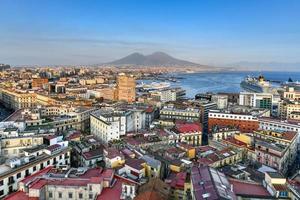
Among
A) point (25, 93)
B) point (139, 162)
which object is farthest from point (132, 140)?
point (25, 93)

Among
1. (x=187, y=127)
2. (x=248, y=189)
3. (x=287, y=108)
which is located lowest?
(x=248, y=189)

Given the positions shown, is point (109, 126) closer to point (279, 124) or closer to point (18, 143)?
point (18, 143)

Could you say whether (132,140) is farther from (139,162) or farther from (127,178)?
(127,178)

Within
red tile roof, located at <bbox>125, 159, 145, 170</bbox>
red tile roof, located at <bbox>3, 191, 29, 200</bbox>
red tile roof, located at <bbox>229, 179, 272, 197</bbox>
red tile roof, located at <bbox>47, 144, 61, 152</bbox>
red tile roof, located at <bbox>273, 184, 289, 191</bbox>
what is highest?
red tile roof, located at <bbox>273, 184, 289, 191</bbox>

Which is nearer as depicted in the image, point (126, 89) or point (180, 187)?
point (180, 187)

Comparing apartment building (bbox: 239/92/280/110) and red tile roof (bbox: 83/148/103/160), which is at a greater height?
apartment building (bbox: 239/92/280/110)

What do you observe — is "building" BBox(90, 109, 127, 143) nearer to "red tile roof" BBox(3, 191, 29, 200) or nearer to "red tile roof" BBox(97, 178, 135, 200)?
"red tile roof" BBox(97, 178, 135, 200)

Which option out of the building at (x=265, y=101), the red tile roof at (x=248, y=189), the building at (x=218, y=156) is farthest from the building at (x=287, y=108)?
the red tile roof at (x=248, y=189)

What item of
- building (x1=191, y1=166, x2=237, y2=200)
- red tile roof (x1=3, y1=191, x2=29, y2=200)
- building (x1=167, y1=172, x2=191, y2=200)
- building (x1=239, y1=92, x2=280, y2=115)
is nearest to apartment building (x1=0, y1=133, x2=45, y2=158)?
red tile roof (x1=3, y1=191, x2=29, y2=200)

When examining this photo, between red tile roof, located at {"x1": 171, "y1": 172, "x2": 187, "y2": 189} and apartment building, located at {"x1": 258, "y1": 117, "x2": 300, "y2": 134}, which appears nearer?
red tile roof, located at {"x1": 171, "y1": 172, "x2": 187, "y2": 189}

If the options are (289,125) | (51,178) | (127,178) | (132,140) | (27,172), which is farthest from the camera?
(289,125)

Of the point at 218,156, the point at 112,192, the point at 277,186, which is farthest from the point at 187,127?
the point at 112,192
